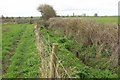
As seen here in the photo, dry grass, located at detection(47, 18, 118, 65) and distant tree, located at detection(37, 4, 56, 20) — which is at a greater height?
distant tree, located at detection(37, 4, 56, 20)

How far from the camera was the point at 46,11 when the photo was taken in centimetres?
7731

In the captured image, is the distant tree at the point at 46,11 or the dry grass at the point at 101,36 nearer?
the dry grass at the point at 101,36

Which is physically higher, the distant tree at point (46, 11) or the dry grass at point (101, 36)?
the distant tree at point (46, 11)

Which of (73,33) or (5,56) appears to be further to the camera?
(73,33)

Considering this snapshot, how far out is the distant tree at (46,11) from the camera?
77500mm

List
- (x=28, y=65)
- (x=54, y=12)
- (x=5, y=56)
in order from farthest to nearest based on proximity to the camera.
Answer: (x=54, y=12) < (x=5, y=56) < (x=28, y=65)

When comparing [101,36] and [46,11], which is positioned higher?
[46,11]

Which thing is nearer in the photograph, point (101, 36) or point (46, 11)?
point (101, 36)

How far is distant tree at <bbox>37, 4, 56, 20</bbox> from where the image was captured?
254 ft

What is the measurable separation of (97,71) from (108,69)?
28.5 inches

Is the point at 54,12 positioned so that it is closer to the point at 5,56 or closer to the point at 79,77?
the point at 5,56

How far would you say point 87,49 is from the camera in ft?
67.3

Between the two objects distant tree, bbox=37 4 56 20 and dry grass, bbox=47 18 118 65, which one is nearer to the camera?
dry grass, bbox=47 18 118 65

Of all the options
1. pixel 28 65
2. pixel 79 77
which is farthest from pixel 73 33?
pixel 79 77
